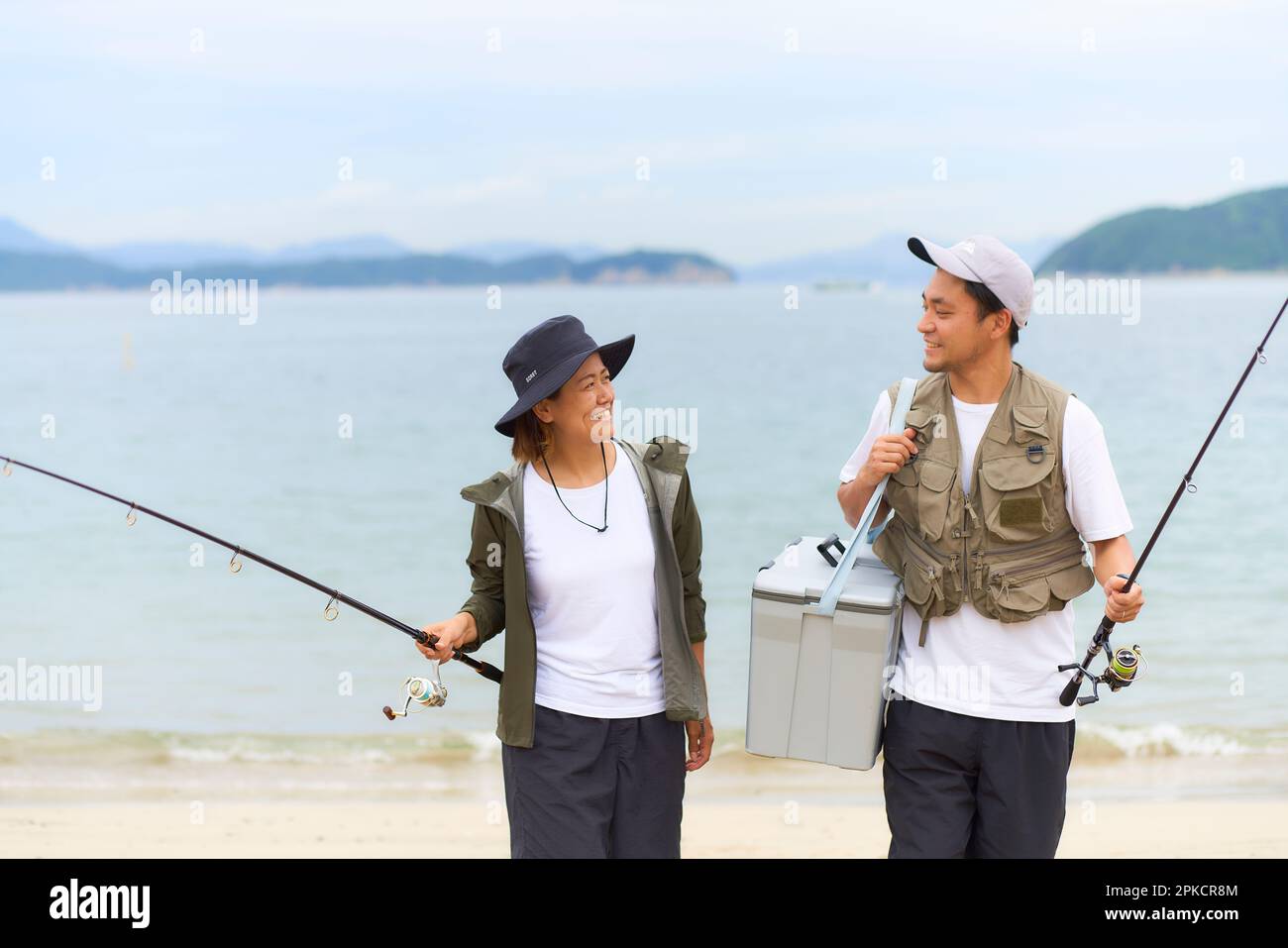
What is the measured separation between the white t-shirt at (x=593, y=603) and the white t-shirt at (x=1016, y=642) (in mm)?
590

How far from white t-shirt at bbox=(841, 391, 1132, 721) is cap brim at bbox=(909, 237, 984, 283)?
0.95 ft

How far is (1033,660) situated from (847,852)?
9.60 feet

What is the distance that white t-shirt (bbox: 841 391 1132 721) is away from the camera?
8.95 feet

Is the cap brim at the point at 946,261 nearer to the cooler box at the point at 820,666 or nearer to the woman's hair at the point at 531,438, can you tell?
the cooler box at the point at 820,666

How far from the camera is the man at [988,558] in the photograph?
2729mm

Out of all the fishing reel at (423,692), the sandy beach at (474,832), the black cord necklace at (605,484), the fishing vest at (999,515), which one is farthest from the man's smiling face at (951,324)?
the sandy beach at (474,832)

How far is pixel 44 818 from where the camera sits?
5.93m

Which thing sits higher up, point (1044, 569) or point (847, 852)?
point (1044, 569)

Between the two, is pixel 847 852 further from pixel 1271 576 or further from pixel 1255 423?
pixel 1255 423

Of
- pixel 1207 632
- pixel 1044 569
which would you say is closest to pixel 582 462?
pixel 1044 569

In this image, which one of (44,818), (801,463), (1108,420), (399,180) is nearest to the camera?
(44,818)

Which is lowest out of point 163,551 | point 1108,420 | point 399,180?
point 163,551

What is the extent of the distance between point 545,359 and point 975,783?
1.31 meters

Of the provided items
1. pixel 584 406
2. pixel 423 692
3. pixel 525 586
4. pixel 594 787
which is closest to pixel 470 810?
pixel 423 692
